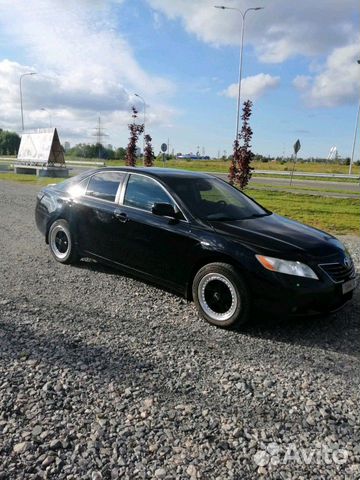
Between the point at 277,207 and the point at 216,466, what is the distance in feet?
38.6

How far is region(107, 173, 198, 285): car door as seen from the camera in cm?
445

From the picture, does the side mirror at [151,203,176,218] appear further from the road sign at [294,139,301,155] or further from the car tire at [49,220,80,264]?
the road sign at [294,139,301,155]

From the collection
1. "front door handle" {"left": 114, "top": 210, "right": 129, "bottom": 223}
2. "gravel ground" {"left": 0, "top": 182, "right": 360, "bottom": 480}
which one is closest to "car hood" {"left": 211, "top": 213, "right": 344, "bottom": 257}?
"gravel ground" {"left": 0, "top": 182, "right": 360, "bottom": 480}

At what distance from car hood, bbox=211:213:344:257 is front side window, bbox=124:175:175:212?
2.74 feet

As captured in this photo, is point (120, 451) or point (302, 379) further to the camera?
point (302, 379)

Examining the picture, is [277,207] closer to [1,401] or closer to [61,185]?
[61,185]

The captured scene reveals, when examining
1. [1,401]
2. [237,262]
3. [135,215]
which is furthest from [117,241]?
[1,401]

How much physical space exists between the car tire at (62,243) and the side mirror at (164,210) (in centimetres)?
185

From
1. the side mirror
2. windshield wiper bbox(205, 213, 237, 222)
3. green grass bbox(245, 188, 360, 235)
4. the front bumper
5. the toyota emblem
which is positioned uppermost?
the side mirror

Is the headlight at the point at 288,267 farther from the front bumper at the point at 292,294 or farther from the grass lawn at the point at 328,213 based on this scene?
the grass lawn at the point at 328,213

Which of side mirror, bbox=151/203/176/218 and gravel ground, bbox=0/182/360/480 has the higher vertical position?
side mirror, bbox=151/203/176/218

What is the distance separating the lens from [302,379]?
323cm

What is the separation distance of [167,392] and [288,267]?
1.64m

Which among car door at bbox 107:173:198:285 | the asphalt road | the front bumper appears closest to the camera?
the front bumper
